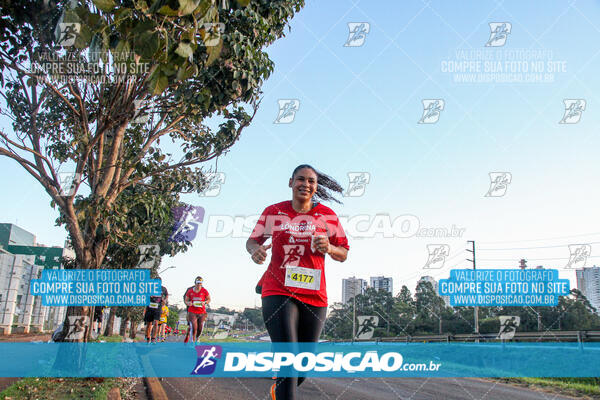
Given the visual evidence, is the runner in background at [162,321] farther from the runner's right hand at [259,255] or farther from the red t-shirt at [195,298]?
the runner's right hand at [259,255]

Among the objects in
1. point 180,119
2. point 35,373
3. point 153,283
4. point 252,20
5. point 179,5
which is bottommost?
point 35,373

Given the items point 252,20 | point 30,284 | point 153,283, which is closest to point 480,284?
point 153,283

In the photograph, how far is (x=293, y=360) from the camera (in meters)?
3.47

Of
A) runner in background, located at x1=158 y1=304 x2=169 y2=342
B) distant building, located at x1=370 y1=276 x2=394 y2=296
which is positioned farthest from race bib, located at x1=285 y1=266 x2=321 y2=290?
distant building, located at x1=370 y1=276 x2=394 y2=296

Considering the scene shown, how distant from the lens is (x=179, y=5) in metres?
2.00

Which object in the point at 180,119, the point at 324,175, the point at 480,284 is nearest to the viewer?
the point at 324,175

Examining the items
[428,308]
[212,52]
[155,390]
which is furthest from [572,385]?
[428,308]

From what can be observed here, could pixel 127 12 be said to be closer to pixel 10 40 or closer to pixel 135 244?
pixel 10 40

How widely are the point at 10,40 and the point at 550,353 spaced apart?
13425 mm

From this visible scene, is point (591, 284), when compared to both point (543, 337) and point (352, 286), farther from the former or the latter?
point (352, 286)
